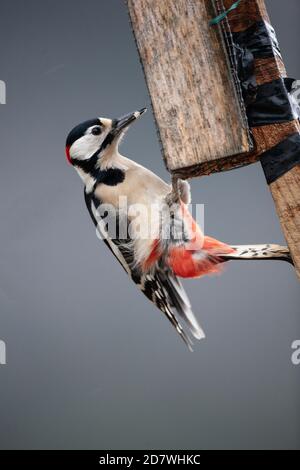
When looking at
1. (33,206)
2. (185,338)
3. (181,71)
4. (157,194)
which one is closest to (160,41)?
(181,71)

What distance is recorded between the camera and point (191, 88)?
3.57 ft

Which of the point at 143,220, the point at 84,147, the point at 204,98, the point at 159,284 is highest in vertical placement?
the point at 84,147

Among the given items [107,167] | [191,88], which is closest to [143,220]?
[107,167]

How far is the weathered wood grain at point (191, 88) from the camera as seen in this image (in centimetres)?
107

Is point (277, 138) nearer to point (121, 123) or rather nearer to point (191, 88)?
point (191, 88)

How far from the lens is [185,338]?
1.78m

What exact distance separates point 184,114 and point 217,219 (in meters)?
2.04

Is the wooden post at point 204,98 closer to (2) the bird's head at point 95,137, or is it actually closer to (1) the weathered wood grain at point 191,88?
(1) the weathered wood grain at point 191,88

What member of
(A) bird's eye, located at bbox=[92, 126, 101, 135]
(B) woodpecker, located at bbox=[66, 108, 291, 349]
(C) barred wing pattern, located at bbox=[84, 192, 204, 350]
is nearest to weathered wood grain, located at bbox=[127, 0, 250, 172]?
(B) woodpecker, located at bbox=[66, 108, 291, 349]

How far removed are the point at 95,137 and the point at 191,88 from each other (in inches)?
23.3

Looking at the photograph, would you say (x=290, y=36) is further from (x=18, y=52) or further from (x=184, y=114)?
(x=184, y=114)

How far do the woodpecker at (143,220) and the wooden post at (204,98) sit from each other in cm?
37

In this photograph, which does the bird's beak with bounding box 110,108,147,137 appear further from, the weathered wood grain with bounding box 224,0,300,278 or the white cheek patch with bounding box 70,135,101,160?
the weathered wood grain with bounding box 224,0,300,278

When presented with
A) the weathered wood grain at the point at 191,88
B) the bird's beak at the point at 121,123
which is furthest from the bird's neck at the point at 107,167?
the weathered wood grain at the point at 191,88
